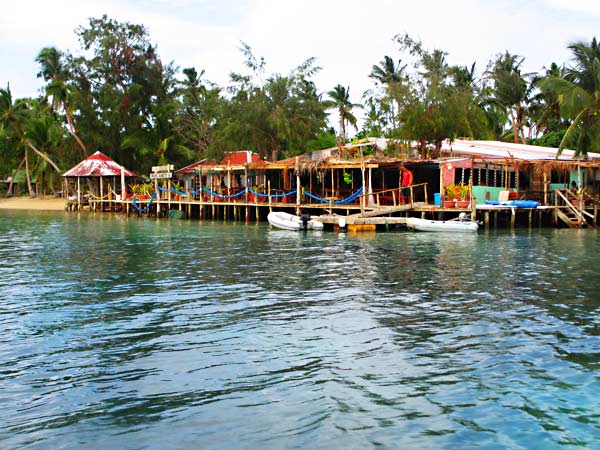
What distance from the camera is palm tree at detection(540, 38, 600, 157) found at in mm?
31188

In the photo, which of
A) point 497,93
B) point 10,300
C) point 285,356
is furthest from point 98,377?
point 497,93

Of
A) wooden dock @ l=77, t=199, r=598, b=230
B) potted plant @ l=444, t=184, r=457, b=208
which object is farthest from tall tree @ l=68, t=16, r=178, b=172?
potted plant @ l=444, t=184, r=457, b=208

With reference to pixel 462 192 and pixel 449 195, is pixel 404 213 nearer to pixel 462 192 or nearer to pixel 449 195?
pixel 449 195

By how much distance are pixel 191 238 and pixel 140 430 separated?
20.4m

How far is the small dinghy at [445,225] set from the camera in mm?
A: 27641

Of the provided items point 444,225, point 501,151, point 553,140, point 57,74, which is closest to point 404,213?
point 444,225

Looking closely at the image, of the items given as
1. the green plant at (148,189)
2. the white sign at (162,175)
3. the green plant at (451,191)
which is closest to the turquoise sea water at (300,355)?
the green plant at (451,191)

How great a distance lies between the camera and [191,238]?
87.8 feet

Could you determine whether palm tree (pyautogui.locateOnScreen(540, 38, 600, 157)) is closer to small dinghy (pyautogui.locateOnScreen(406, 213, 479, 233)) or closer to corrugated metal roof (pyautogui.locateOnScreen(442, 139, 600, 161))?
corrugated metal roof (pyautogui.locateOnScreen(442, 139, 600, 161))

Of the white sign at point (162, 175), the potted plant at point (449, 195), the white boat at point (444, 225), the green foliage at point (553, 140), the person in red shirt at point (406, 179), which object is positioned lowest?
the white boat at point (444, 225)

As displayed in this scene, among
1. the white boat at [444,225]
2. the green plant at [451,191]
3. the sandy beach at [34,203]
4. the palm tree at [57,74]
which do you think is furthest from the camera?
the sandy beach at [34,203]

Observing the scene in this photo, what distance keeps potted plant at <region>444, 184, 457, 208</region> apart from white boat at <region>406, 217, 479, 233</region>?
182 cm

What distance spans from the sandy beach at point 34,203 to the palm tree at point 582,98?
4077 centimetres

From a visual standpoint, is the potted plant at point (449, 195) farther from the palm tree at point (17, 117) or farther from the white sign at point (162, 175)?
the palm tree at point (17, 117)
